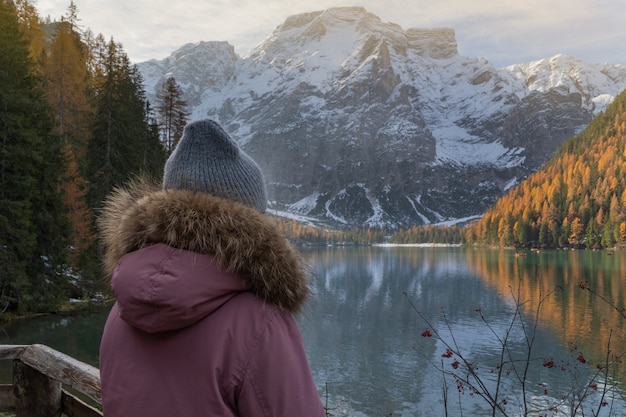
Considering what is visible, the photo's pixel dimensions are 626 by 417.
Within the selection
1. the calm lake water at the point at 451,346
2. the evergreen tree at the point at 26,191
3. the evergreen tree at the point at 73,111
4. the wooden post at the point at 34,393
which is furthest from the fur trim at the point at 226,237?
the evergreen tree at the point at 73,111

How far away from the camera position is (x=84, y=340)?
15734 mm

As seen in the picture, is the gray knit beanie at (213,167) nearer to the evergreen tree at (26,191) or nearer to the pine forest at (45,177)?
the pine forest at (45,177)

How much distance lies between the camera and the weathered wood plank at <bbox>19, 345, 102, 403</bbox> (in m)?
2.50

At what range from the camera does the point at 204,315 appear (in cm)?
122

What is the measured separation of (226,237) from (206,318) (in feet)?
0.70

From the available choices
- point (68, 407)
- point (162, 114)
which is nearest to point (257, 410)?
point (68, 407)

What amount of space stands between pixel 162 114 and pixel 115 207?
3044 cm

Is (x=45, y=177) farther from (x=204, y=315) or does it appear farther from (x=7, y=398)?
(x=204, y=315)

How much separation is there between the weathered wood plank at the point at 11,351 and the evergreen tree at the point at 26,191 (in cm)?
1363

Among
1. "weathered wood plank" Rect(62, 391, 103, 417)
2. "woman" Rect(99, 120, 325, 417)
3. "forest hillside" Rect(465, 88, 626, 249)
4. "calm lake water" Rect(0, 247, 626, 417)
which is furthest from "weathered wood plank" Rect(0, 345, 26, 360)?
"forest hillside" Rect(465, 88, 626, 249)

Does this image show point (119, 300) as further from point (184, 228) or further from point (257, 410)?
point (257, 410)

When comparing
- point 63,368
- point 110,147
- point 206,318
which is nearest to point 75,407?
point 63,368

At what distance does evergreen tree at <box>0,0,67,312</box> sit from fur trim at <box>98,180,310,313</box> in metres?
15.6

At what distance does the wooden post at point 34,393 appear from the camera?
9.00ft
